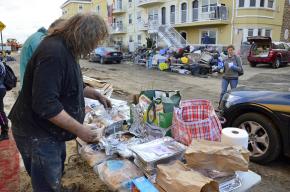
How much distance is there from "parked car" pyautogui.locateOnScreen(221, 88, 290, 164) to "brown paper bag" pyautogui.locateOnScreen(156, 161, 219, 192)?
197 centimetres

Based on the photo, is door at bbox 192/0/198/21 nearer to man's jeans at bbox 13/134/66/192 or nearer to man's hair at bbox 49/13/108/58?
man's hair at bbox 49/13/108/58

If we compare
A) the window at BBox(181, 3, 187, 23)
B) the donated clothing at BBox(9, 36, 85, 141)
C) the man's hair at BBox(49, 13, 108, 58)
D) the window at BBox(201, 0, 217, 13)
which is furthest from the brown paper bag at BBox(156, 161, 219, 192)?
the window at BBox(181, 3, 187, 23)

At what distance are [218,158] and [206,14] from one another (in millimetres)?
25594

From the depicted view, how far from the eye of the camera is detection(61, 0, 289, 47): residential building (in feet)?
80.5

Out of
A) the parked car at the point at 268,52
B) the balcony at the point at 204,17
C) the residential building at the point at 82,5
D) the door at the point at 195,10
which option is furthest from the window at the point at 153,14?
the parked car at the point at 268,52

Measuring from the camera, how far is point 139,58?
22953 mm

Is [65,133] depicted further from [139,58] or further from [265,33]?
[265,33]

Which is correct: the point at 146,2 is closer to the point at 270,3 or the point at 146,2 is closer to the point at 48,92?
the point at 270,3

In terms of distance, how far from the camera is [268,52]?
720 inches

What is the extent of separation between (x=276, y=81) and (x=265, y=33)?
43.9 ft

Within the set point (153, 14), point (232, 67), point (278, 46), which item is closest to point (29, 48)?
point (232, 67)

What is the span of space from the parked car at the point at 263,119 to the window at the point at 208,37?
73.2 feet

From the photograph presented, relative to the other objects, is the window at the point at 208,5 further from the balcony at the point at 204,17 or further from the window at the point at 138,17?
the window at the point at 138,17

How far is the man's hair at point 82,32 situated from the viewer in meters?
1.83
